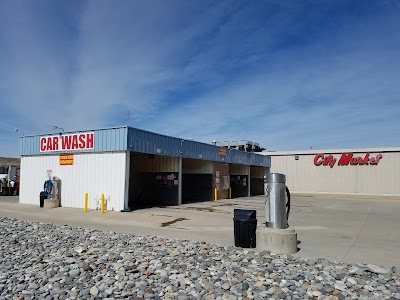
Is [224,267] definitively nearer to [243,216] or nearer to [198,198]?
[243,216]

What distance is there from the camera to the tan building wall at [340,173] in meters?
38.8

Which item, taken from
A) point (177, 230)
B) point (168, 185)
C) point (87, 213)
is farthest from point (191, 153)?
point (177, 230)

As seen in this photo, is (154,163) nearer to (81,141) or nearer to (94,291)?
(81,141)

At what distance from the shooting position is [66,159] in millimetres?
21312

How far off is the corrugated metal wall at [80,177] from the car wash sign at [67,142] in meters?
0.50

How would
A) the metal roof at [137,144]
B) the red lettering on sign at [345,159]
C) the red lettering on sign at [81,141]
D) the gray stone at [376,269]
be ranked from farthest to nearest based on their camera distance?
the red lettering on sign at [345,159]
the red lettering on sign at [81,141]
the metal roof at [137,144]
the gray stone at [376,269]

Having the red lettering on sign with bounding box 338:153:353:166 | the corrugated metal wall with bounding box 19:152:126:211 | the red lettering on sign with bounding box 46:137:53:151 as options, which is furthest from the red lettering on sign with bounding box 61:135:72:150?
the red lettering on sign with bounding box 338:153:353:166

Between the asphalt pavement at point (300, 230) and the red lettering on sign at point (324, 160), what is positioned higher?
the red lettering on sign at point (324, 160)

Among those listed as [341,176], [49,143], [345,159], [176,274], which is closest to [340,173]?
[341,176]

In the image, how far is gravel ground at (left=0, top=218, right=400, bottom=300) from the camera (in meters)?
5.95

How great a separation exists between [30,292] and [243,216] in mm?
5380

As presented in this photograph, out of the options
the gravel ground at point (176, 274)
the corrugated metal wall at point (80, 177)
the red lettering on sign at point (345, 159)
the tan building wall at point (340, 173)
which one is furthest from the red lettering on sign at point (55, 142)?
the red lettering on sign at point (345, 159)

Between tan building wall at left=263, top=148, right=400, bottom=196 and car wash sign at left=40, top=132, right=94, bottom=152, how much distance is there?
2991 cm

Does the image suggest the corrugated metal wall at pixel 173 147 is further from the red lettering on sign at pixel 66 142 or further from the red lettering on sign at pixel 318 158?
the red lettering on sign at pixel 318 158
